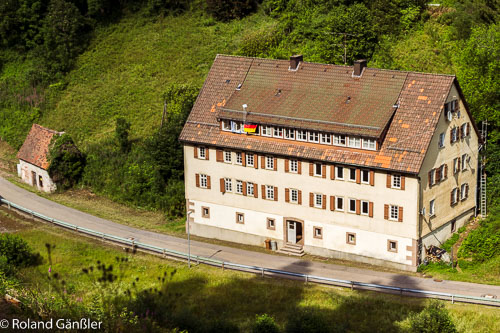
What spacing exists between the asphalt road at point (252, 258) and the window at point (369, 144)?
9.04 m

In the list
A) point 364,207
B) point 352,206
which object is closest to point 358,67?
point 352,206

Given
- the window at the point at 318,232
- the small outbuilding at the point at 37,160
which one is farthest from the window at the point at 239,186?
the small outbuilding at the point at 37,160

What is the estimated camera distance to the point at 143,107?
91062 millimetres

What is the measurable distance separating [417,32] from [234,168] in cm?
3157

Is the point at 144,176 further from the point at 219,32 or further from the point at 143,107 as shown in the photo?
the point at 219,32

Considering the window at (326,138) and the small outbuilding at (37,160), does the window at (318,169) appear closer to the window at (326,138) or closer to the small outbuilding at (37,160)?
the window at (326,138)

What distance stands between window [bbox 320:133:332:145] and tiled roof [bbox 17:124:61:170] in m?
33.1

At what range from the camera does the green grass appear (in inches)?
1949

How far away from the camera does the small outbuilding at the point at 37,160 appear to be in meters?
81.2

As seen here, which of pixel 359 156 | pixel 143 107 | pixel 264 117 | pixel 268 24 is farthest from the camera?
pixel 268 24

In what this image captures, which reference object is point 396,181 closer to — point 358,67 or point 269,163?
point 358,67

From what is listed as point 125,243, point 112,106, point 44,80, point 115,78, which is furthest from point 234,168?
point 44,80

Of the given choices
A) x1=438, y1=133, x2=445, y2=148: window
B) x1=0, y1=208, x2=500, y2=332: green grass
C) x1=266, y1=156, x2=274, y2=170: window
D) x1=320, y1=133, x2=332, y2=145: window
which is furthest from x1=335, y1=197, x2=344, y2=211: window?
x1=438, y1=133, x2=445, y2=148: window

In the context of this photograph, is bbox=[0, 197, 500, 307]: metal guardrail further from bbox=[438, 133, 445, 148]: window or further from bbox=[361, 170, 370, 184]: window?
bbox=[438, 133, 445, 148]: window
